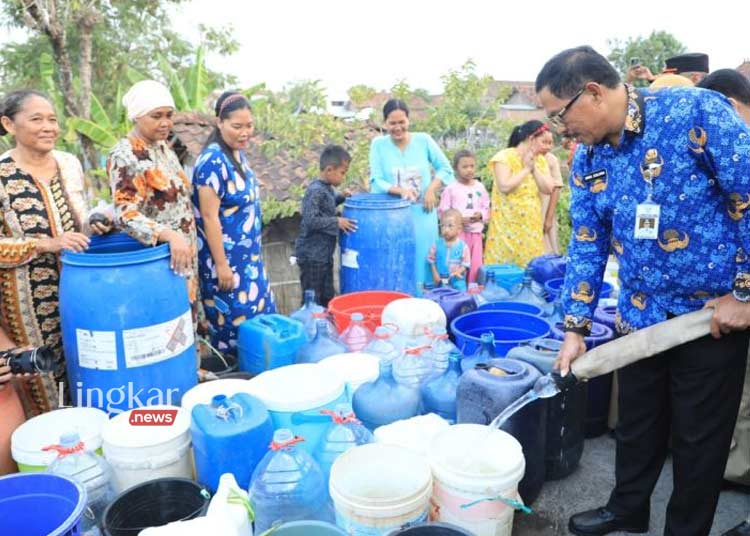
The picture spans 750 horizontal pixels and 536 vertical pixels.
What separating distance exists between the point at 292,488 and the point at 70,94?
11.2 meters

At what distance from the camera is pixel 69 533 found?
4.79 feet

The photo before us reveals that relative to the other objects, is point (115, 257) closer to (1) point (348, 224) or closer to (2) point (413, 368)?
(2) point (413, 368)

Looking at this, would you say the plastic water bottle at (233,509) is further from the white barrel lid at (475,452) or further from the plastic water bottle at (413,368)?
the plastic water bottle at (413,368)

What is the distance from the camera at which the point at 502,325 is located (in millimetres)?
3262

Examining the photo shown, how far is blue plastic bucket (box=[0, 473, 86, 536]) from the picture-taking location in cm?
167

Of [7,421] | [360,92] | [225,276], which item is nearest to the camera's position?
[7,421]

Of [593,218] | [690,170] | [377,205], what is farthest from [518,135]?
[690,170]

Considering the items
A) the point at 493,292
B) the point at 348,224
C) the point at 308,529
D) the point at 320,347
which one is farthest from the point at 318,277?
the point at 308,529

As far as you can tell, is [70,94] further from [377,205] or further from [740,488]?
[740,488]

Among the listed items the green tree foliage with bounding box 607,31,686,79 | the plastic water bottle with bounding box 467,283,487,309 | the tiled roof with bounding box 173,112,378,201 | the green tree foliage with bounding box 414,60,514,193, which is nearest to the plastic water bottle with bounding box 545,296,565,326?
the plastic water bottle with bounding box 467,283,487,309

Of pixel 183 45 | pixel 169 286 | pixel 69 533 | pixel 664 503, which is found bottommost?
pixel 664 503

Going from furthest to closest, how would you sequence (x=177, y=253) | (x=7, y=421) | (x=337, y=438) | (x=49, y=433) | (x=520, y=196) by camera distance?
(x=520, y=196) → (x=177, y=253) → (x=7, y=421) → (x=49, y=433) → (x=337, y=438)

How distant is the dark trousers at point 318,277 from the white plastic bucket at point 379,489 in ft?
8.53

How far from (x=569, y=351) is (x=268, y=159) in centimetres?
595
